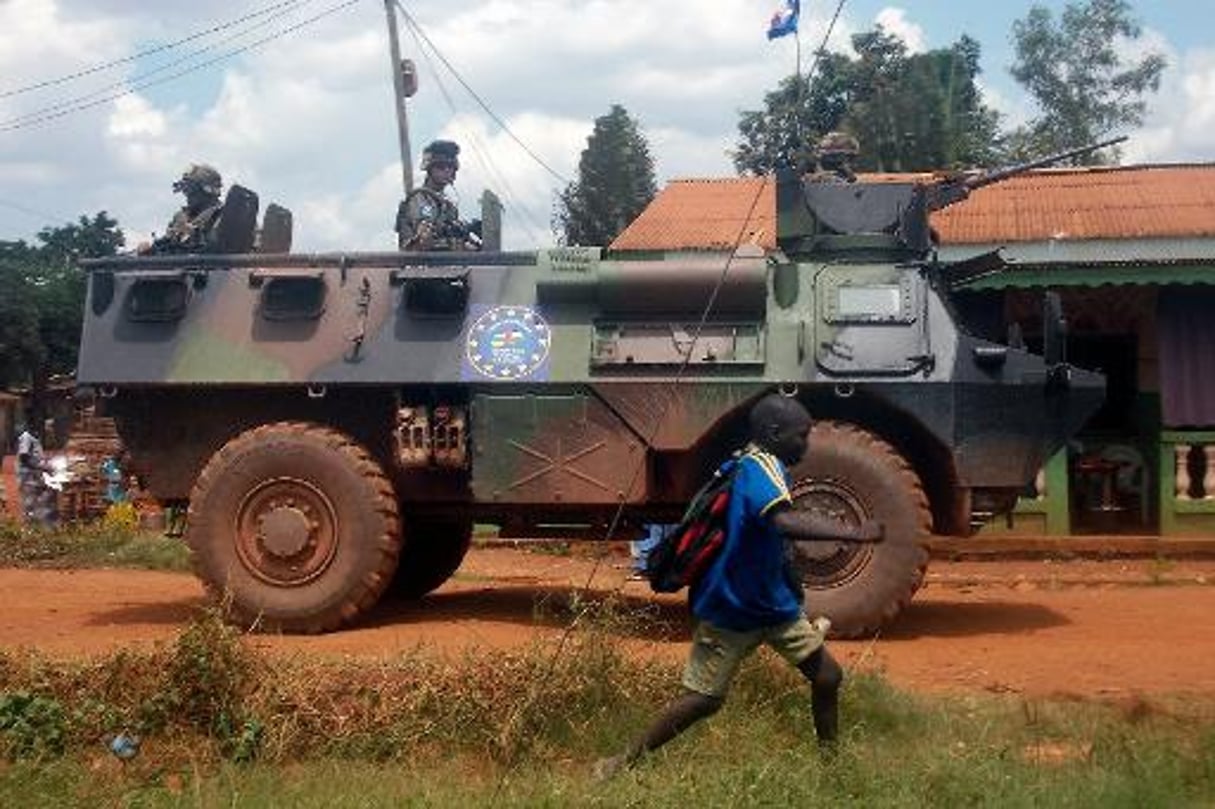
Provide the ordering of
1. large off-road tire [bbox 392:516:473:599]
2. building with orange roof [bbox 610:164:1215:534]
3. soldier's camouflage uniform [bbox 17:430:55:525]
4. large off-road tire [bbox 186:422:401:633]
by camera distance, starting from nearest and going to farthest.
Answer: large off-road tire [bbox 186:422:401:633]
large off-road tire [bbox 392:516:473:599]
building with orange roof [bbox 610:164:1215:534]
soldier's camouflage uniform [bbox 17:430:55:525]

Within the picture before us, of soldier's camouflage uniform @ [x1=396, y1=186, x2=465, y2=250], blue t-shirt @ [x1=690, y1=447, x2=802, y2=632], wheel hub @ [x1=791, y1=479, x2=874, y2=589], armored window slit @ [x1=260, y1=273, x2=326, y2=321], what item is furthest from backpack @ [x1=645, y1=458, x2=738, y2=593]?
soldier's camouflage uniform @ [x1=396, y1=186, x2=465, y2=250]

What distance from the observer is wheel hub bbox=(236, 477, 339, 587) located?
9.35 m

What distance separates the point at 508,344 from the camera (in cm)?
941

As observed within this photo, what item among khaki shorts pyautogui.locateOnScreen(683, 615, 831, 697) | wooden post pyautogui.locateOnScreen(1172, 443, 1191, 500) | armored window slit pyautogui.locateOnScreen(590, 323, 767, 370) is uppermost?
armored window slit pyautogui.locateOnScreen(590, 323, 767, 370)

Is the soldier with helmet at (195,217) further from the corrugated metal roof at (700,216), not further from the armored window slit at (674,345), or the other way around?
the corrugated metal roof at (700,216)

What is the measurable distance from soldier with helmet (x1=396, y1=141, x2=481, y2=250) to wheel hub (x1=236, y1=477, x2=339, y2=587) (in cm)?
177

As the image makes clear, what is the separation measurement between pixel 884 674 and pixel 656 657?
1.04 m

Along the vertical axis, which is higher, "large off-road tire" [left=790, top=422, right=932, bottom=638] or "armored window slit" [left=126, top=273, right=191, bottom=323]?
"armored window slit" [left=126, top=273, right=191, bottom=323]

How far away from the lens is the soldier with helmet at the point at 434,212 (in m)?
10.2

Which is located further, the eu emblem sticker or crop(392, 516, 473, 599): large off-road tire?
crop(392, 516, 473, 599): large off-road tire

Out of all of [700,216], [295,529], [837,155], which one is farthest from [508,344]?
[700,216]

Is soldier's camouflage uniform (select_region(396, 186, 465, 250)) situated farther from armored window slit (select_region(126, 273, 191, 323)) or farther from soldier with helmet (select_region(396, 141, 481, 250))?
armored window slit (select_region(126, 273, 191, 323))

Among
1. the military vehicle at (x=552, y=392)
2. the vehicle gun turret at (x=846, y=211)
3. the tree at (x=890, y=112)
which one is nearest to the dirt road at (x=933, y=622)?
the military vehicle at (x=552, y=392)

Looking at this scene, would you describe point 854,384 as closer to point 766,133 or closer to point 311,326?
point 311,326
